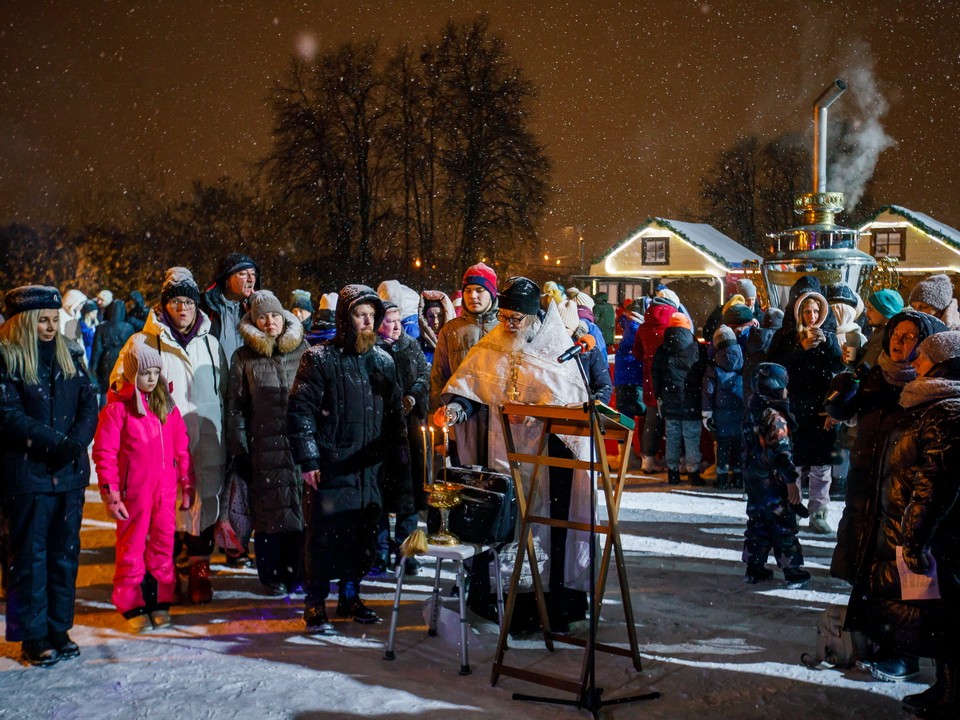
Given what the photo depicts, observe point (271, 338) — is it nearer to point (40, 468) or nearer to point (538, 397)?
point (40, 468)

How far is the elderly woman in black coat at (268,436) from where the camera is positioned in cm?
621

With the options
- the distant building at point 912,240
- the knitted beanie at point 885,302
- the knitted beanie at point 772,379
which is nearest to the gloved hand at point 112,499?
the knitted beanie at point 772,379

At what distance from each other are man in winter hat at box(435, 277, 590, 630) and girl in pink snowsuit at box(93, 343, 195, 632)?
168 centimetres

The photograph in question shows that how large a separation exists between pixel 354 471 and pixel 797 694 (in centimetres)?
260

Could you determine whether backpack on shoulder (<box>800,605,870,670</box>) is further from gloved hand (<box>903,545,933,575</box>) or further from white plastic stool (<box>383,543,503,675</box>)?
white plastic stool (<box>383,543,503,675</box>)

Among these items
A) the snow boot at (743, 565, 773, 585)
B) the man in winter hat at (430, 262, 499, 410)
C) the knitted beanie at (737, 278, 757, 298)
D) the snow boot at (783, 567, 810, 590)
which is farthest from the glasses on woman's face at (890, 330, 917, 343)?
the knitted beanie at (737, 278, 757, 298)

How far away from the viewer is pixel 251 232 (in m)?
27.4

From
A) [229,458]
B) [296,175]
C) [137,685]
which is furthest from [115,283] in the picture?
[137,685]

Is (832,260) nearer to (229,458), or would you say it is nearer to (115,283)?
(229,458)

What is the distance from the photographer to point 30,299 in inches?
198

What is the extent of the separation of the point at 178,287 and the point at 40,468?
1615mm

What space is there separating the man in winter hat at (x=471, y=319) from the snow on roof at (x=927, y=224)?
3493 centimetres

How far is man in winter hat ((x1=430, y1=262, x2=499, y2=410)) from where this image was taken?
257 inches

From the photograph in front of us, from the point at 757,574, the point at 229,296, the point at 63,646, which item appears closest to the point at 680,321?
the point at 757,574
